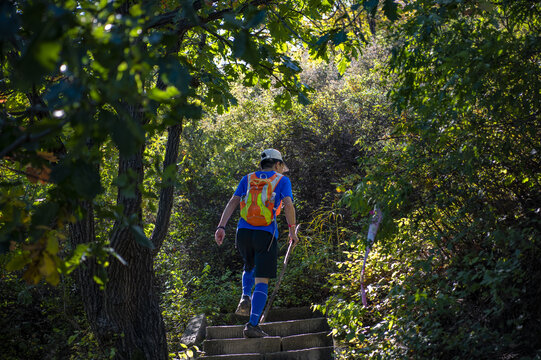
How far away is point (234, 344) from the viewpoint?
5.86m

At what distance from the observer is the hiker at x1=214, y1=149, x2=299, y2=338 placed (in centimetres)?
531

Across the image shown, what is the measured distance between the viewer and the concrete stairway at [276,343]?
17.8 feet

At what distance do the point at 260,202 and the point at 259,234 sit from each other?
334mm

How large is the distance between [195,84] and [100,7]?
9.87ft

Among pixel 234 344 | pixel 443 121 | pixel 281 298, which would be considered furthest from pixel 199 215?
pixel 443 121

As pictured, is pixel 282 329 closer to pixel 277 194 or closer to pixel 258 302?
pixel 258 302

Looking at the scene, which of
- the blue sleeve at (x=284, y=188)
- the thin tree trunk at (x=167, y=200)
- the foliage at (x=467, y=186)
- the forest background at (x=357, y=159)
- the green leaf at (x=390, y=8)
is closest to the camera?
the forest background at (x=357, y=159)

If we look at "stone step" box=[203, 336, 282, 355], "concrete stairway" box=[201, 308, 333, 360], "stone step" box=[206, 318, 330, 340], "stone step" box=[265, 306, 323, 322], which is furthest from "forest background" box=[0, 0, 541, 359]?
"stone step" box=[265, 306, 323, 322]

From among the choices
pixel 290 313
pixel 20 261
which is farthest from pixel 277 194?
pixel 20 261

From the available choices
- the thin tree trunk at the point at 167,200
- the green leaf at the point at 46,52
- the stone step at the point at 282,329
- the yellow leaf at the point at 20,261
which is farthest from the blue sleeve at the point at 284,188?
the green leaf at the point at 46,52

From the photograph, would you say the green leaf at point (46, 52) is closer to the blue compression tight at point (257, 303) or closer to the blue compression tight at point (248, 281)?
the blue compression tight at point (257, 303)

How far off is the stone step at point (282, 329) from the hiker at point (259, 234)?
96cm

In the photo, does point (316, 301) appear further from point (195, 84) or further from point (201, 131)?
point (201, 131)

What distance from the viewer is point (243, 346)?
5.81 meters
